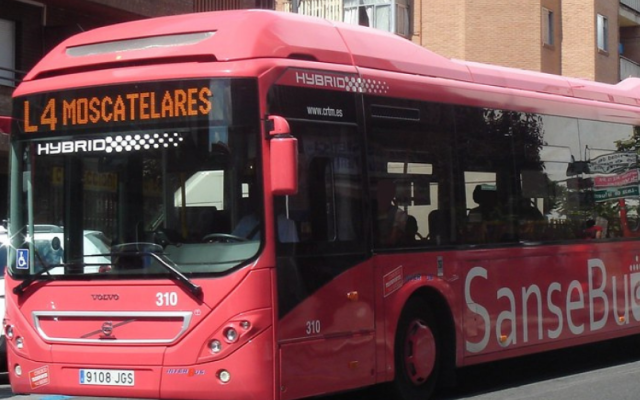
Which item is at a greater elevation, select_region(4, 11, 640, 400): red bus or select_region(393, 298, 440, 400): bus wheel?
select_region(4, 11, 640, 400): red bus

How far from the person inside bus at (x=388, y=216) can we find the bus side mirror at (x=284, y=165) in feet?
5.37

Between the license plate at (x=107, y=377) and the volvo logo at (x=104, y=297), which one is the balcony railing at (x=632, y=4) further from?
the license plate at (x=107, y=377)

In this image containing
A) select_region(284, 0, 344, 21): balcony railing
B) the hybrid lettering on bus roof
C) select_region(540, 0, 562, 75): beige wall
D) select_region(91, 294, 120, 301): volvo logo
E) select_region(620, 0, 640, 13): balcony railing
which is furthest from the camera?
select_region(620, 0, 640, 13): balcony railing

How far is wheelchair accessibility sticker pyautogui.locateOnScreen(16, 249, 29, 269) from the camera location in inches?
362

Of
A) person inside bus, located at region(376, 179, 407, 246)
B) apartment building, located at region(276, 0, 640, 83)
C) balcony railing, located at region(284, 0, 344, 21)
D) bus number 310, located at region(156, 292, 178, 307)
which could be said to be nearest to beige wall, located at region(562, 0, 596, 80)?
apartment building, located at region(276, 0, 640, 83)

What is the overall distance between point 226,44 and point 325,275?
198 cm

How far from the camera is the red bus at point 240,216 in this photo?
8492 millimetres

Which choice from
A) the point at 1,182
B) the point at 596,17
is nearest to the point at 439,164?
the point at 1,182

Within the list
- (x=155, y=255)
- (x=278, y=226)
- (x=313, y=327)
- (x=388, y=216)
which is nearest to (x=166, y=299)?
(x=155, y=255)

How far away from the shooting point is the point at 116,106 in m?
8.92

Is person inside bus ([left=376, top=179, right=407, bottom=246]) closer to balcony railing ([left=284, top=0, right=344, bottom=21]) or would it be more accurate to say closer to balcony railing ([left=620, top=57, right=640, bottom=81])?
balcony railing ([left=284, top=0, right=344, bottom=21])

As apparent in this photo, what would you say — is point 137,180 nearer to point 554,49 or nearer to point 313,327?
point 313,327

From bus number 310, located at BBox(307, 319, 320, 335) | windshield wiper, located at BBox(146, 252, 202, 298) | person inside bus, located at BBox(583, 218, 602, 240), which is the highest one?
person inside bus, located at BBox(583, 218, 602, 240)

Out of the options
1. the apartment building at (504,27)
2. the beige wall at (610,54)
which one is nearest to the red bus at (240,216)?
the apartment building at (504,27)
